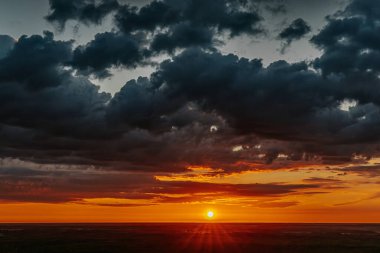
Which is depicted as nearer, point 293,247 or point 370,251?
point 370,251

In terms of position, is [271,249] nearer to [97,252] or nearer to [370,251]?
[370,251]

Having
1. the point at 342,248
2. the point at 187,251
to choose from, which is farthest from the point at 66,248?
the point at 342,248

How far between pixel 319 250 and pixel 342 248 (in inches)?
278

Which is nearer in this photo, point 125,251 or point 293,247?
point 125,251

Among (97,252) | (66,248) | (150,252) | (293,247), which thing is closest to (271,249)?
(293,247)

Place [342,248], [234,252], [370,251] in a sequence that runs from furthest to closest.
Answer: [342,248], [370,251], [234,252]

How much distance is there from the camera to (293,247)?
3246 inches

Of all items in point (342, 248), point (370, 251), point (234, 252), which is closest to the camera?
point (234, 252)

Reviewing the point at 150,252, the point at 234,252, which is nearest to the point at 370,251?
the point at 234,252

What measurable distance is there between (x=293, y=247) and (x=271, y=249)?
5649 mm

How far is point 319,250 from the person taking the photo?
7719 centimetres

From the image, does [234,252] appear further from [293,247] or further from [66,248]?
[66,248]

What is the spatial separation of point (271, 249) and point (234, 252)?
969 centimetres

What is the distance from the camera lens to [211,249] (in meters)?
75.7
